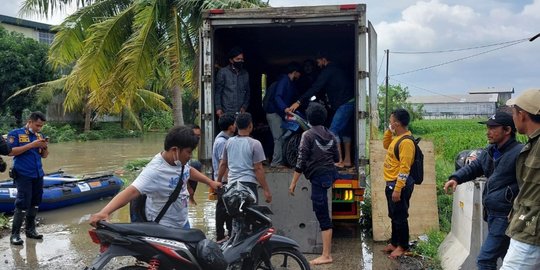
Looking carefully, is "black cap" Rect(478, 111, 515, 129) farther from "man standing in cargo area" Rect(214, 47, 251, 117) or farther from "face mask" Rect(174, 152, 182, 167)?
"man standing in cargo area" Rect(214, 47, 251, 117)

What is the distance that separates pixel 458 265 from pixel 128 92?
9.49 meters

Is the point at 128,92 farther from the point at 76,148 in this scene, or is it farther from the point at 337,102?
the point at 76,148

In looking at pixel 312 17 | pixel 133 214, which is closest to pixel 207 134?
pixel 312 17

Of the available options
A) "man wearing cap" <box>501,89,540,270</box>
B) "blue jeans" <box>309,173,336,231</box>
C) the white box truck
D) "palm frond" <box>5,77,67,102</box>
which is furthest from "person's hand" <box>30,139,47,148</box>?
"palm frond" <box>5,77,67,102</box>

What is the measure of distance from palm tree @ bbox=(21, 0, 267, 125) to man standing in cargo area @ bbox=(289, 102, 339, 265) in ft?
22.9

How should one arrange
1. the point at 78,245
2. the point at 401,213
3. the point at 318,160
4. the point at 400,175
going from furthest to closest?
the point at 78,245
the point at 401,213
the point at 318,160
the point at 400,175

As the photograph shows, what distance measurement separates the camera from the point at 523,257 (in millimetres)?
2742

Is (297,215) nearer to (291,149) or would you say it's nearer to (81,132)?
(291,149)

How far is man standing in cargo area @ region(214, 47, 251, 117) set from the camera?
6.91 m

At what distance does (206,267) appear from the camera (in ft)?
11.2

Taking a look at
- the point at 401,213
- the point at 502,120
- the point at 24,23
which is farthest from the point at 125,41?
the point at 24,23

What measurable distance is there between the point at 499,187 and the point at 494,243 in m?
0.41

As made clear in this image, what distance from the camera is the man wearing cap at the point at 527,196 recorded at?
271 centimetres

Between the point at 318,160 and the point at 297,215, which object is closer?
the point at 318,160
